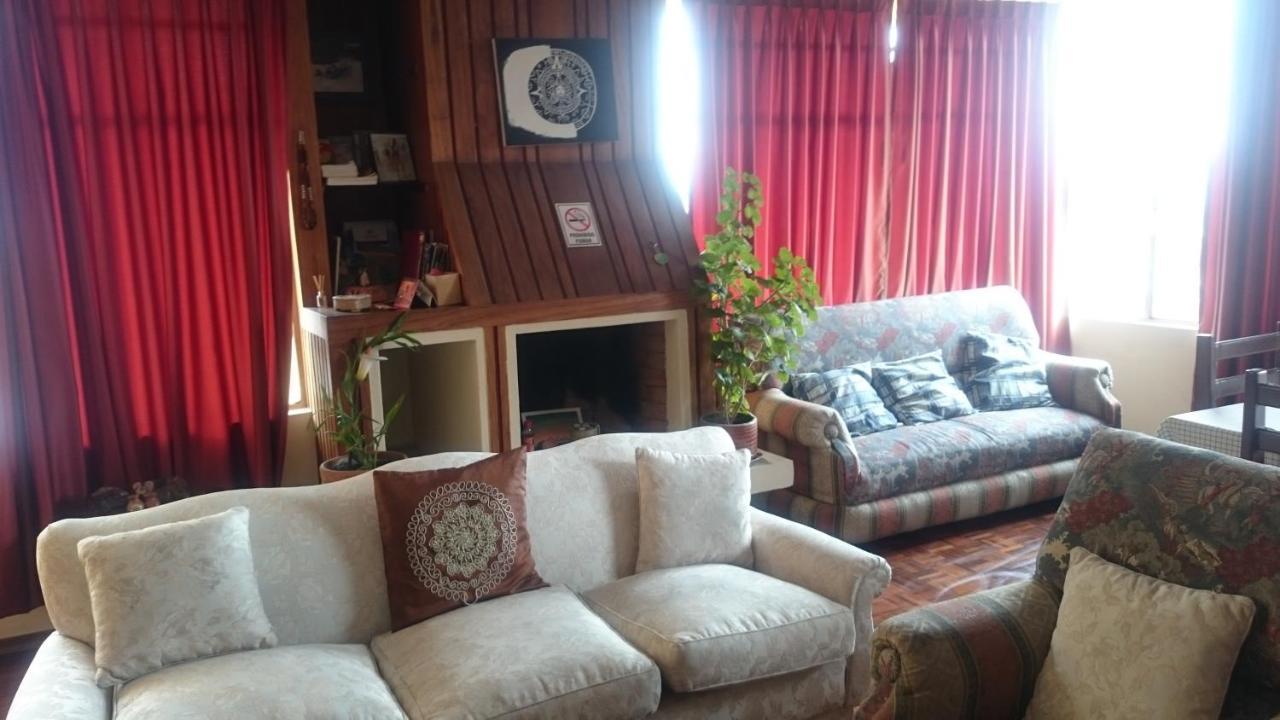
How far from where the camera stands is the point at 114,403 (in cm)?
354

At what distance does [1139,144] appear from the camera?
523 cm

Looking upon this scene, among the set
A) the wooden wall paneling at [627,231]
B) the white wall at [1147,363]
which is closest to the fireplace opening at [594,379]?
the wooden wall paneling at [627,231]

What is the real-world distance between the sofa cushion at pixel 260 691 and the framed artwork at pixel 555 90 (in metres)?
2.24

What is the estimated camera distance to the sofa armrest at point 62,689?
1983 millimetres

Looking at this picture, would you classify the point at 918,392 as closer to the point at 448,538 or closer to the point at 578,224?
the point at 578,224

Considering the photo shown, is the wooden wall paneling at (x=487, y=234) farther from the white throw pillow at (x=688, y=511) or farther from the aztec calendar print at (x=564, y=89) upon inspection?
the white throw pillow at (x=688, y=511)

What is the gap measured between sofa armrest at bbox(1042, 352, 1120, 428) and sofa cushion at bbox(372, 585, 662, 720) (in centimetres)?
302

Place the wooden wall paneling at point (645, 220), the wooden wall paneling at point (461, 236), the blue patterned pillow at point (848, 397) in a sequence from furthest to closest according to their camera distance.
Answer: the blue patterned pillow at point (848, 397)
the wooden wall paneling at point (645, 220)
the wooden wall paneling at point (461, 236)

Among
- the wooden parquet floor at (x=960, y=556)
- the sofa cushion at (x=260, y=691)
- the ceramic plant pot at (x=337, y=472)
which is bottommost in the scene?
the wooden parquet floor at (x=960, y=556)

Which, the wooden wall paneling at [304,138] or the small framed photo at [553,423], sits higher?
the wooden wall paneling at [304,138]

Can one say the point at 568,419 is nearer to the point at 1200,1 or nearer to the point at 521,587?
the point at 521,587

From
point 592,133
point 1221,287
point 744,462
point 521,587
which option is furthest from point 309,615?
point 1221,287

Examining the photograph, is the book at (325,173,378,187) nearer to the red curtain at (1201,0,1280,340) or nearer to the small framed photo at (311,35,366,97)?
the small framed photo at (311,35,366,97)

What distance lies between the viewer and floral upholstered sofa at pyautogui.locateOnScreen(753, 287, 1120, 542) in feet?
13.0
